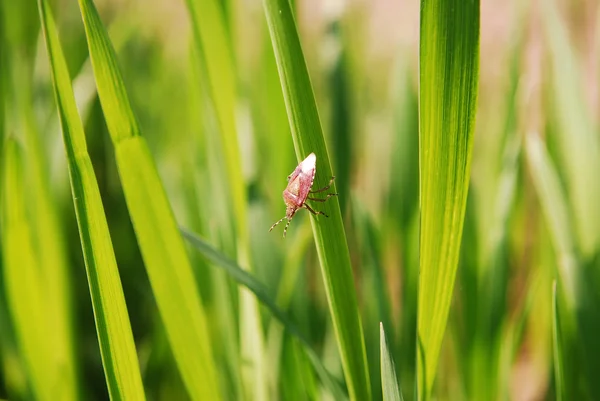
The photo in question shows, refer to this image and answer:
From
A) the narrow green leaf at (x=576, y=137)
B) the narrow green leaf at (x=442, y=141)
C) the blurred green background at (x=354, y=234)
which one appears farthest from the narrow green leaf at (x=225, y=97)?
the narrow green leaf at (x=576, y=137)

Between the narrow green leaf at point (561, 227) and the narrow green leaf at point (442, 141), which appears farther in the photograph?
the narrow green leaf at point (561, 227)

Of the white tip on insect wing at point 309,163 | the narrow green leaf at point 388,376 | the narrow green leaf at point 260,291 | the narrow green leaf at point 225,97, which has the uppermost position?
the narrow green leaf at point 225,97

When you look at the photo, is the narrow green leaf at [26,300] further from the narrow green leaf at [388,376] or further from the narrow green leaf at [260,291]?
the narrow green leaf at [388,376]

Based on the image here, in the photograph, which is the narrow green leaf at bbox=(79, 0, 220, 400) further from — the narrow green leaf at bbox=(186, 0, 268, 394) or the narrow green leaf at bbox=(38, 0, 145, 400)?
the narrow green leaf at bbox=(186, 0, 268, 394)

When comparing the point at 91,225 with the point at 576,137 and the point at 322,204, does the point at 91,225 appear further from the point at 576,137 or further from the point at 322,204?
the point at 576,137

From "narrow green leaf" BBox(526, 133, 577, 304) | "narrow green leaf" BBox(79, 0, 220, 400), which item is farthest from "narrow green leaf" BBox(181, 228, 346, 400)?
"narrow green leaf" BBox(526, 133, 577, 304)

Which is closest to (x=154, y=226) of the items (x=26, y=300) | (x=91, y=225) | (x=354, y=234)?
(x=91, y=225)

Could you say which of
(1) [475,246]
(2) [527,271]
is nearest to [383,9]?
(2) [527,271]
